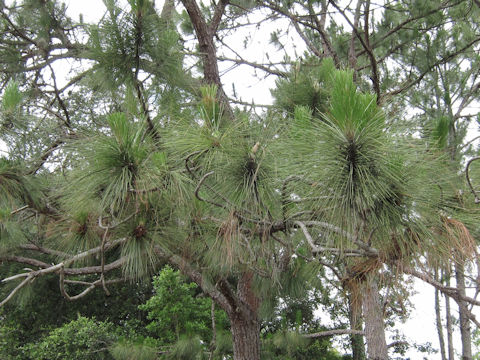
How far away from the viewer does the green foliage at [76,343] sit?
604 centimetres

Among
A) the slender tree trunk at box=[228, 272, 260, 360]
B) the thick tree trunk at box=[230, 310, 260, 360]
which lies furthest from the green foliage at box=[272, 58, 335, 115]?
the thick tree trunk at box=[230, 310, 260, 360]

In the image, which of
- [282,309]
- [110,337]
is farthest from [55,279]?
[282,309]

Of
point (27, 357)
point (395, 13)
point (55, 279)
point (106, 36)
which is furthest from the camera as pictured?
point (55, 279)

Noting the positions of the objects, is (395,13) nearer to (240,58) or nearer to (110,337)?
(240,58)

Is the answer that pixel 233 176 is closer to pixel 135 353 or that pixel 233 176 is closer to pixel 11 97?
pixel 11 97

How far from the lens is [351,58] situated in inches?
158

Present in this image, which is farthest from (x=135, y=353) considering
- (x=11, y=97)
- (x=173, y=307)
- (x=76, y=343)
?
(x=11, y=97)

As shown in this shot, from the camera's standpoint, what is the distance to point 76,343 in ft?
19.9

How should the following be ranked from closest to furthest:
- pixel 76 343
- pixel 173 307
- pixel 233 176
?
1. pixel 233 176
2. pixel 173 307
3. pixel 76 343

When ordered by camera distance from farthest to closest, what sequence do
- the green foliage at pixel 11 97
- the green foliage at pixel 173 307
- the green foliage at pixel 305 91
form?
1. the green foliage at pixel 173 307
2. the green foliage at pixel 305 91
3. the green foliage at pixel 11 97

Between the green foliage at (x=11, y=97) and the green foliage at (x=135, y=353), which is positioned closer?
the green foliage at (x=11, y=97)

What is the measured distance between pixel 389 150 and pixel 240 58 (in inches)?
144

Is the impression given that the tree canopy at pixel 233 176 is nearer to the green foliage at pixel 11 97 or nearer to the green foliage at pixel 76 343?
Result: the green foliage at pixel 11 97

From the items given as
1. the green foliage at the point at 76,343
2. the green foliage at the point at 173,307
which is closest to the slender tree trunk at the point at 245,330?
the green foliage at the point at 173,307
